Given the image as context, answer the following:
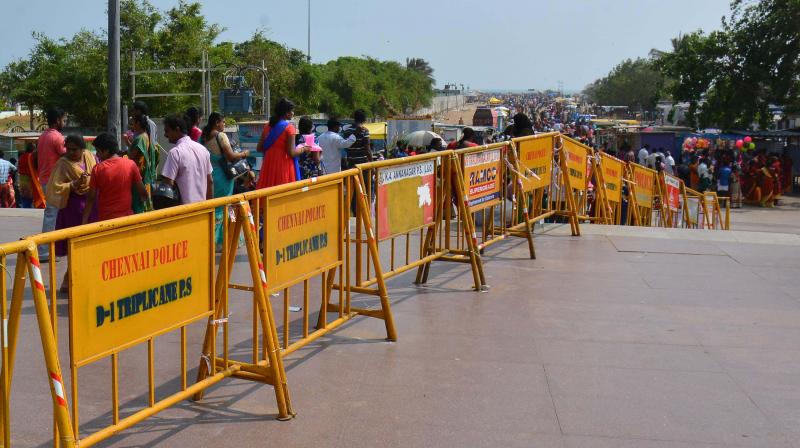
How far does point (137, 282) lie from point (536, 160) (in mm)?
7349

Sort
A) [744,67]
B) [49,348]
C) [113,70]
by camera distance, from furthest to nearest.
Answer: [744,67] < [113,70] < [49,348]

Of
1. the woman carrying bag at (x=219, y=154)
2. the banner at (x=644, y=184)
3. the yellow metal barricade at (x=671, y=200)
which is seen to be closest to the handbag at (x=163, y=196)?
the woman carrying bag at (x=219, y=154)

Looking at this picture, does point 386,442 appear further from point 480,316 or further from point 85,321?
point 480,316

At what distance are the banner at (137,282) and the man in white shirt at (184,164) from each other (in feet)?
11.0

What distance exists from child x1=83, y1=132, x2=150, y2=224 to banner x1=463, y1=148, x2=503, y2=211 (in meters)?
3.11

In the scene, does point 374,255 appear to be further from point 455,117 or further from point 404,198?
point 455,117

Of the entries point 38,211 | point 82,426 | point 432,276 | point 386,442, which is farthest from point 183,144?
point 38,211

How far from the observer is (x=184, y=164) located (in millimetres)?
7859

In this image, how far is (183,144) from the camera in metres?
7.95

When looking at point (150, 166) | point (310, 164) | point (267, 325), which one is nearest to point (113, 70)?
point (310, 164)

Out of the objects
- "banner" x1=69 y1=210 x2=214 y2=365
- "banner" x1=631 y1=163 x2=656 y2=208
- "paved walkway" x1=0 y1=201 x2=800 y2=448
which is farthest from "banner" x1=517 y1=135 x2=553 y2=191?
"banner" x1=69 y1=210 x2=214 y2=365

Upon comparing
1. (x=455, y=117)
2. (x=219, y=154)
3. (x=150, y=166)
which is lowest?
(x=150, y=166)

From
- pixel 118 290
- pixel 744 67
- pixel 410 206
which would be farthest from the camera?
pixel 744 67

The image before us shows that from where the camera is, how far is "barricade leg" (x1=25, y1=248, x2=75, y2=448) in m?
3.45
